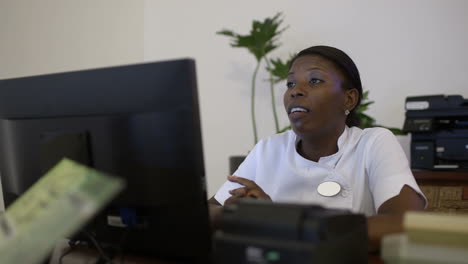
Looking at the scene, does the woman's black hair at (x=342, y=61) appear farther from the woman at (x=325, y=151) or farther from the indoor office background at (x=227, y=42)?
the indoor office background at (x=227, y=42)

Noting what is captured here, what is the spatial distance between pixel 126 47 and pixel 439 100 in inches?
90.2

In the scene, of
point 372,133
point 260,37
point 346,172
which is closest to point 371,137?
point 372,133

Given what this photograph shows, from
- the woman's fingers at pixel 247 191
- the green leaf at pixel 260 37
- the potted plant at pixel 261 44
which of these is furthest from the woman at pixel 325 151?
the green leaf at pixel 260 37

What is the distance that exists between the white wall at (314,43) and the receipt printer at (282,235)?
234cm

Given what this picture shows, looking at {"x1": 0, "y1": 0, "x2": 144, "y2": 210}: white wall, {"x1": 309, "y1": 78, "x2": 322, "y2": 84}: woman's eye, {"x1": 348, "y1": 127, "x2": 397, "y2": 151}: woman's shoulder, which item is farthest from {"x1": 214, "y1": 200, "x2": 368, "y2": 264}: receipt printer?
{"x1": 0, "y1": 0, "x2": 144, "y2": 210}: white wall

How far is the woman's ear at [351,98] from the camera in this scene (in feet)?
5.26

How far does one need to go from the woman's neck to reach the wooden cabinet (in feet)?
3.03

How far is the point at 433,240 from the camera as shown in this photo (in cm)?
60

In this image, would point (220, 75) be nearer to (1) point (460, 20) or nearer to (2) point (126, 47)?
(2) point (126, 47)

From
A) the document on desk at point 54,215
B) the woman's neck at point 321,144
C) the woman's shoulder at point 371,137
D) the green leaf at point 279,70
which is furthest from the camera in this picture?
the green leaf at point 279,70

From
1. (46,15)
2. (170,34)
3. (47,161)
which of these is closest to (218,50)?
(170,34)

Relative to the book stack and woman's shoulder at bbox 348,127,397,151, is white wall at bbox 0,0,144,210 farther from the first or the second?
the book stack

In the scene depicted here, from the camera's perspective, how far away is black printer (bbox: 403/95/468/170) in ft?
7.41

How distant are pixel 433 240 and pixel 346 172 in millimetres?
850
